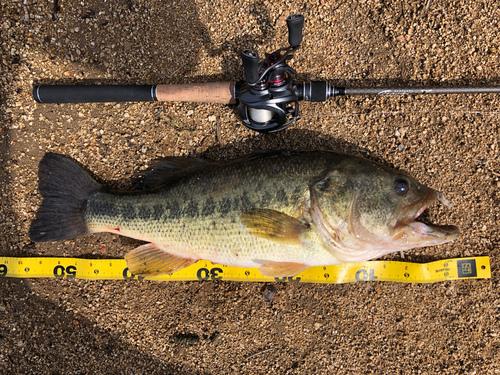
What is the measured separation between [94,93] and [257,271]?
2.27m

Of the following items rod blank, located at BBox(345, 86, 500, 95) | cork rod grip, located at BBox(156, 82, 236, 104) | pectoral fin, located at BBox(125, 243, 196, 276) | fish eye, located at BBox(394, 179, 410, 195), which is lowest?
pectoral fin, located at BBox(125, 243, 196, 276)

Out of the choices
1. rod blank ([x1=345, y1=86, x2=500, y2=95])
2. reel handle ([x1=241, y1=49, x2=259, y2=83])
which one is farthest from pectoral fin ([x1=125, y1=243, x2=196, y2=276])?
rod blank ([x1=345, y1=86, x2=500, y2=95])

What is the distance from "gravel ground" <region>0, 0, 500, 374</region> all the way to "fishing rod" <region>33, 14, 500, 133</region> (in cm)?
20

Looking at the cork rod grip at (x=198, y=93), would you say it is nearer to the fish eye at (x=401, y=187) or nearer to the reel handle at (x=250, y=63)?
the reel handle at (x=250, y=63)

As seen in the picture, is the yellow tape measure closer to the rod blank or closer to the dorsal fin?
the dorsal fin

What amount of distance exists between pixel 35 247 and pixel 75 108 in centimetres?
144

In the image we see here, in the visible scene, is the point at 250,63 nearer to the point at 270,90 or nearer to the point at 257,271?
the point at 270,90

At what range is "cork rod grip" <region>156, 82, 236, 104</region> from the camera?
290 cm

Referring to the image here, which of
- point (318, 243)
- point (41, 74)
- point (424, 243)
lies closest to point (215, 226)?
point (318, 243)

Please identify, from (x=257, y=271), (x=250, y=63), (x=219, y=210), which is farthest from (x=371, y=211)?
(x=250, y=63)

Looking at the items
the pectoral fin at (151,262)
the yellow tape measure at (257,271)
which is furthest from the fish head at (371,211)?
the pectoral fin at (151,262)

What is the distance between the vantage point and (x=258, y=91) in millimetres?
2572

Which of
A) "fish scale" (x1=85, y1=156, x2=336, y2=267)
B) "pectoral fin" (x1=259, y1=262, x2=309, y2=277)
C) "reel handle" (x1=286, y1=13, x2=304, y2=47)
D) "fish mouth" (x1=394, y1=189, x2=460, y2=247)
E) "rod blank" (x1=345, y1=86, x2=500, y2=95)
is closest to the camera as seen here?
"reel handle" (x1=286, y1=13, x2=304, y2=47)

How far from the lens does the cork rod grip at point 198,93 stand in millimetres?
2896
